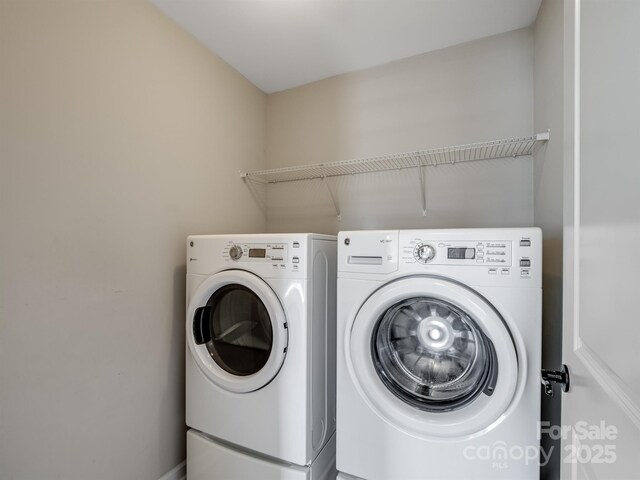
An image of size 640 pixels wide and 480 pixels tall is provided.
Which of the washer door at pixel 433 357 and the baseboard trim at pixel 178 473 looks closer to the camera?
the washer door at pixel 433 357

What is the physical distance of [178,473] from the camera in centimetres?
149

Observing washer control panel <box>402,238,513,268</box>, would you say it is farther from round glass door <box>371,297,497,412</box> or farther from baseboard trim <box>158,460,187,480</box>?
baseboard trim <box>158,460,187,480</box>

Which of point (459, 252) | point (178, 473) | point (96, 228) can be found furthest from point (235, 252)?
point (178, 473)

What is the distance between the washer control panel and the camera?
982 millimetres

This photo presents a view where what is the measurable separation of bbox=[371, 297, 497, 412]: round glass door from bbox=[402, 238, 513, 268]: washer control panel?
0.16m

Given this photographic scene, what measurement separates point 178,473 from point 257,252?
122cm

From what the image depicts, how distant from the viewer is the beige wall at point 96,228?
0.99 m

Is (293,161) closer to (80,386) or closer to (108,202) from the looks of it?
(108,202)

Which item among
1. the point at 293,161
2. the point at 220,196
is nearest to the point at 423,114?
the point at 293,161

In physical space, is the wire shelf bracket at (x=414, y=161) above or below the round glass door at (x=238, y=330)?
above

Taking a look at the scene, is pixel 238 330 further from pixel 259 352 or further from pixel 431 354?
pixel 431 354

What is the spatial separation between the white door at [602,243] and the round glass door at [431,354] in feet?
1.19

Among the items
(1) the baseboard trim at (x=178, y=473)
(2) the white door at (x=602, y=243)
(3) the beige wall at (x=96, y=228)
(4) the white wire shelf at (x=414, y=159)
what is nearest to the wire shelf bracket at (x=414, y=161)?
(4) the white wire shelf at (x=414, y=159)

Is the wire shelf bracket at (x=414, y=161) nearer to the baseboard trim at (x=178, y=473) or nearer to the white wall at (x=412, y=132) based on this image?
the white wall at (x=412, y=132)
